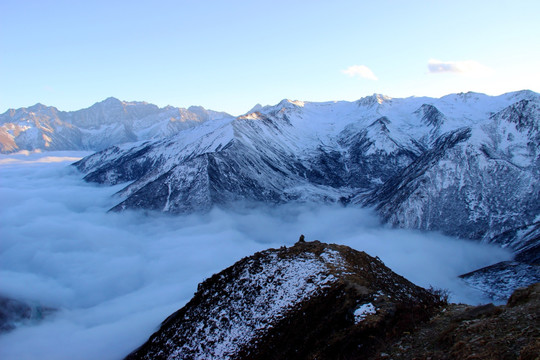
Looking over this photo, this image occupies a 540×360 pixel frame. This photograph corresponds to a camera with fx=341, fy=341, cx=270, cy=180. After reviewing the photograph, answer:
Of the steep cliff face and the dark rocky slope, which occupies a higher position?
the dark rocky slope

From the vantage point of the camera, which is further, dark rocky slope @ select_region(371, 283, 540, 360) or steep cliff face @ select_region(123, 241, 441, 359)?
steep cliff face @ select_region(123, 241, 441, 359)

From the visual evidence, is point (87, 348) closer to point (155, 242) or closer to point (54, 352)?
point (54, 352)

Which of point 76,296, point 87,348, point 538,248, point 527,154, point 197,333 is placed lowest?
point 76,296

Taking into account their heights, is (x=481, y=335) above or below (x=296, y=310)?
above

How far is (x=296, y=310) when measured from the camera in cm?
3556

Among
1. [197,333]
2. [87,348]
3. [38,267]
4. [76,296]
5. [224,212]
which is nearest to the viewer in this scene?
[197,333]

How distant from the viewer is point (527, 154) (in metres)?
156

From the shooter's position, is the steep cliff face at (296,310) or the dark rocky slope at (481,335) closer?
the dark rocky slope at (481,335)

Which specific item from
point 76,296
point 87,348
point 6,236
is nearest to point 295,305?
point 87,348

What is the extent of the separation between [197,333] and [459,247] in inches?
4917

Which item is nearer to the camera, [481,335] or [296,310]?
[481,335]

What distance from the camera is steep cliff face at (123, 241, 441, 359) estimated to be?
2886 centimetres

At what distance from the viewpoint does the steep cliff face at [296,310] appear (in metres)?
28.9

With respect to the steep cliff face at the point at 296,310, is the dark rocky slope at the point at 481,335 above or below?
above
